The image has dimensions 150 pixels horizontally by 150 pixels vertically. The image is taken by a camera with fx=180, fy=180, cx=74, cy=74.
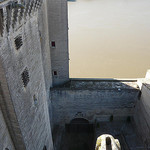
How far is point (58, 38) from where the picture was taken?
9500 mm

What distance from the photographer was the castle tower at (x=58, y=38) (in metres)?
8.80

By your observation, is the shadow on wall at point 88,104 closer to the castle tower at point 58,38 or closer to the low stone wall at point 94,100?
the low stone wall at point 94,100

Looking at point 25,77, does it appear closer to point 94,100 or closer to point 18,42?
point 18,42

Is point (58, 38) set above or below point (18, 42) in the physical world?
below

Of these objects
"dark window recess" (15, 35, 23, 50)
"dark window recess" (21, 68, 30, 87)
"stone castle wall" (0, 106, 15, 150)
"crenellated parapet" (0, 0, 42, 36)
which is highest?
"crenellated parapet" (0, 0, 42, 36)

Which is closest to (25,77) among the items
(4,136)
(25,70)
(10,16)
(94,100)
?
(25,70)

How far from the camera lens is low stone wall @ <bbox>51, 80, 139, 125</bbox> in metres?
10.2

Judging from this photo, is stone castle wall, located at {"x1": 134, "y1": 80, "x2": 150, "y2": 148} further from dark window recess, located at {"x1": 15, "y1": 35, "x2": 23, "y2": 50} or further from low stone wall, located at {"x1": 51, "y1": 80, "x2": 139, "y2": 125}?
dark window recess, located at {"x1": 15, "y1": 35, "x2": 23, "y2": 50}

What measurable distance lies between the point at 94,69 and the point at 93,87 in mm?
6360

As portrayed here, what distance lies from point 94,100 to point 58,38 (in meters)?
4.14

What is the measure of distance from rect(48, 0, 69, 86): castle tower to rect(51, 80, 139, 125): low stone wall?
839mm

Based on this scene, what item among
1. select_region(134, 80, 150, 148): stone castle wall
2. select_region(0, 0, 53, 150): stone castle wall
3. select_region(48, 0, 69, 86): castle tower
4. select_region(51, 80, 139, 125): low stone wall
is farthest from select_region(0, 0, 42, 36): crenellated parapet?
select_region(134, 80, 150, 148): stone castle wall

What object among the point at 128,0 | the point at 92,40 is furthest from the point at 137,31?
the point at 128,0

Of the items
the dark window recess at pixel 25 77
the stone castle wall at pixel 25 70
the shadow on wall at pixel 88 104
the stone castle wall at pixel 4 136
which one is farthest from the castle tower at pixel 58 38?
the stone castle wall at pixel 4 136
